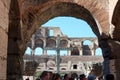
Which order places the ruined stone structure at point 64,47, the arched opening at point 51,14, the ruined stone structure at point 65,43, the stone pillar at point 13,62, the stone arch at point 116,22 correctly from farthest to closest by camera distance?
the ruined stone structure at point 65,43, the ruined stone structure at point 64,47, the arched opening at point 51,14, the stone pillar at point 13,62, the stone arch at point 116,22

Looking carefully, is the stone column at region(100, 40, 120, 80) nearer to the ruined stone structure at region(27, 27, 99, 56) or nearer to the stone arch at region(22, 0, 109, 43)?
the stone arch at region(22, 0, 109, 43)

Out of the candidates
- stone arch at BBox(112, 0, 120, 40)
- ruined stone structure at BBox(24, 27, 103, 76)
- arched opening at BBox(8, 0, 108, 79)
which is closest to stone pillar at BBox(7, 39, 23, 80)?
arched opening at BBox(8, 0, 108, 79)

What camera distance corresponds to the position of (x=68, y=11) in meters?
10.3

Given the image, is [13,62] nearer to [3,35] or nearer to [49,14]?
[49,14]

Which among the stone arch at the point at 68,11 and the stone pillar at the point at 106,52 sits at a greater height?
the stone arch at the point at 68,11

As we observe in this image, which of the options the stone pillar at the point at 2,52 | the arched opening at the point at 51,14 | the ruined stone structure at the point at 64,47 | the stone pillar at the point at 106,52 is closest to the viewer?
the stone pillar at the point at 2,52

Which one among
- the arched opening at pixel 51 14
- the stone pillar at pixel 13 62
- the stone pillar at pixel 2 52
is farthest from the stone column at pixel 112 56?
the stone pillar at pixel 2 52

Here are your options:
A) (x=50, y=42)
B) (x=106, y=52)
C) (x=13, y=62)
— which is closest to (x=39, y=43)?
(x=50, y=42)

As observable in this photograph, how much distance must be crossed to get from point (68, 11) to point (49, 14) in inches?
24.0

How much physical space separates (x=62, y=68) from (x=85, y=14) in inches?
1406

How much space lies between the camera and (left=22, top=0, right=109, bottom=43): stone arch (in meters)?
9.22

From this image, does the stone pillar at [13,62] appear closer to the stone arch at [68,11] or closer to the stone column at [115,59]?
the stone arch at [68,11]

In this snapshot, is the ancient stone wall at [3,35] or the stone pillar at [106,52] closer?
the ancient stone wall at [3,35]

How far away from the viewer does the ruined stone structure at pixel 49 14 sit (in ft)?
28.1
